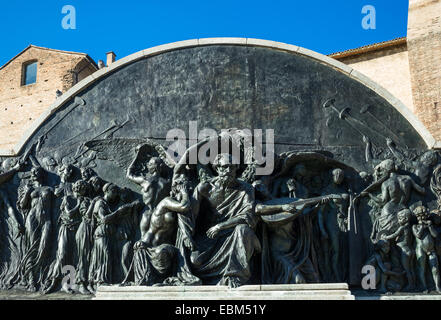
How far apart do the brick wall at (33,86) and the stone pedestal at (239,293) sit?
564 inches

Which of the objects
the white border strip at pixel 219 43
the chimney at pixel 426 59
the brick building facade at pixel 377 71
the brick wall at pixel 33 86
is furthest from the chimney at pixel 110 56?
the white border strip at pixel 219 43

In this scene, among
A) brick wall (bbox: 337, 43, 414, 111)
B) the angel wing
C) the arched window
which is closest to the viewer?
the angel wing

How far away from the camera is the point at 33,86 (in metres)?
22.0

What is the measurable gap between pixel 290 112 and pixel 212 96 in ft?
4.68

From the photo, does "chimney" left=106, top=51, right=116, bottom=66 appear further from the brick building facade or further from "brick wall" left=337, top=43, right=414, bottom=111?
"brick wall" left=337, top=43, right=414, bottom=111

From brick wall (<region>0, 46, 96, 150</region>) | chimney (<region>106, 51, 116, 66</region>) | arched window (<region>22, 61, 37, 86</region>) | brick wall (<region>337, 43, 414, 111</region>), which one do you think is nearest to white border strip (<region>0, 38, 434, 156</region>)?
brick wall (<region>337, 43, 414, 111</region>)

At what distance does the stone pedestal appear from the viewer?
760cm

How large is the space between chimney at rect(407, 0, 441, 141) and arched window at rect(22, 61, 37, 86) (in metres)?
14.0

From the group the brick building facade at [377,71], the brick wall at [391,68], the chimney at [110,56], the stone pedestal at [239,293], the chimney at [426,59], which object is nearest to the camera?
the stone pedestal at [239,293]

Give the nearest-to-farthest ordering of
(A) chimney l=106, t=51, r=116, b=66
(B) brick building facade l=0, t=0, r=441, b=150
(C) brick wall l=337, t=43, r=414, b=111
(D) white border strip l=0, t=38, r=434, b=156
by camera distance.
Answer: (D) white border strip l=0, t=38, r=434, b=156 < (B) brick building facade l=0, t=0, r=441, b=150 < (C) brick wall l=337, t=43, r=414, b=111 < (A) chimney l=106, t=51, r=116, b=66

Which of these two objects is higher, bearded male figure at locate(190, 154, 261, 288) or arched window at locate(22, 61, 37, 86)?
arched window at locate(22, 61, 37, 86)

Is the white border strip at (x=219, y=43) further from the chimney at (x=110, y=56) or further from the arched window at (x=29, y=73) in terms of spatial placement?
the chimney at (x=110, y=56)

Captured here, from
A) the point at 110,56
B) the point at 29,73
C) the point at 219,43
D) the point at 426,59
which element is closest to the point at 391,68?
the point at 426,59

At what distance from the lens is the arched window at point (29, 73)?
22.3 metres
